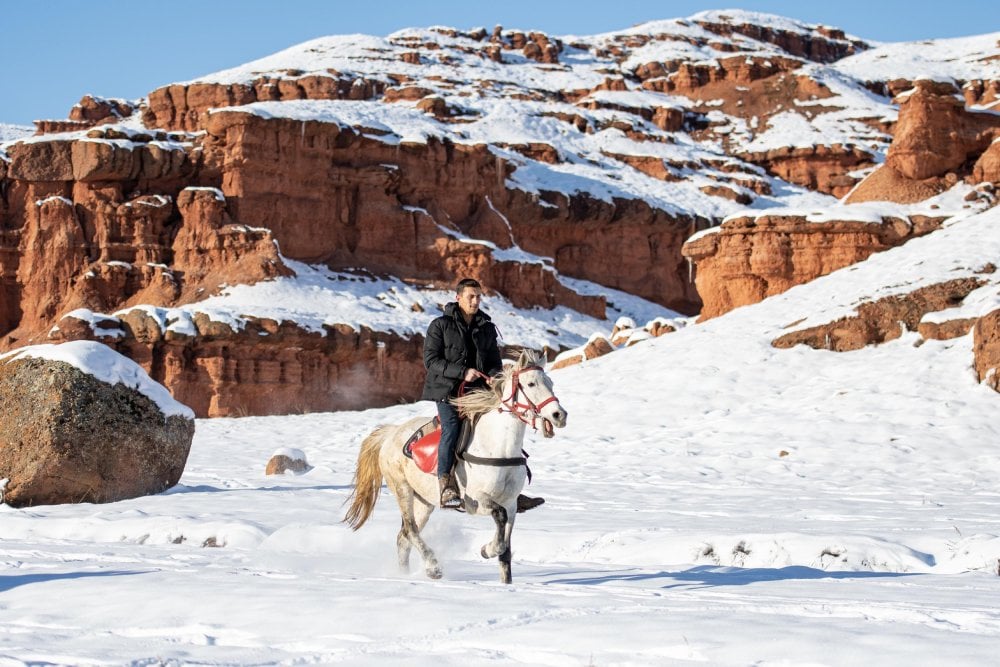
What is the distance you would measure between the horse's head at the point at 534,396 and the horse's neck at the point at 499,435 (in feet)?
0.51

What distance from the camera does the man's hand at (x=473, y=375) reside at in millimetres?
8938

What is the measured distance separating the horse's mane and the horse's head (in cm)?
2

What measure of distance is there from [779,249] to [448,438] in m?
28.9

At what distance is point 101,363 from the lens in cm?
1455

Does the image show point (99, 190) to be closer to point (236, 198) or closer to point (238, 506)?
point (236, 198)

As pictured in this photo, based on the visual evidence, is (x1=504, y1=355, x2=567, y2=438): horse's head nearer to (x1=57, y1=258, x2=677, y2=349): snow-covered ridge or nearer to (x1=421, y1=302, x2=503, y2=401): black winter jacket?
(x1=421, y1=302, x2=503, y2=401): black winter jacket

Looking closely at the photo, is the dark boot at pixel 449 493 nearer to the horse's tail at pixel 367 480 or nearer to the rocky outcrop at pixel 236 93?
the horse's tail at pixel 367 480

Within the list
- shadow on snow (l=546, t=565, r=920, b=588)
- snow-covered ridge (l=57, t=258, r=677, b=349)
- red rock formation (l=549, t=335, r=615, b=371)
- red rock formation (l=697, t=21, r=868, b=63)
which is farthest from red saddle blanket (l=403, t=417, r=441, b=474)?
red rock formation (l=697, t=21, r=868, b=63)

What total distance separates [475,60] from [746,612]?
137 m

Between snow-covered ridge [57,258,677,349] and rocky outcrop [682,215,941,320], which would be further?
snow-covered ridge [57,258,677,349]

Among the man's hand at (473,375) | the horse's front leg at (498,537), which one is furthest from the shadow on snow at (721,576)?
the man's hand at (473,375)

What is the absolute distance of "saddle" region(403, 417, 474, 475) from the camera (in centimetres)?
890

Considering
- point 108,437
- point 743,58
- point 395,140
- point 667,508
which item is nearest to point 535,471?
point 667,508

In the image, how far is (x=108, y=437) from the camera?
14.2m
